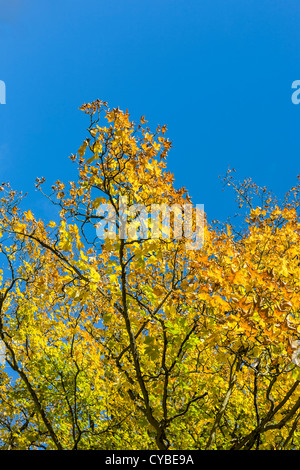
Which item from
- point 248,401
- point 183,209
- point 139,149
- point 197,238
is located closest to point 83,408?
point 248,401

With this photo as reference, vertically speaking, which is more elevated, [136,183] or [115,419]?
[136,183]

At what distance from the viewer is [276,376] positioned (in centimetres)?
379

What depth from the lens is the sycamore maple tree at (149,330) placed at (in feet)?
11.3

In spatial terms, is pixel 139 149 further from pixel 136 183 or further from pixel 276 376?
pixel 276 376

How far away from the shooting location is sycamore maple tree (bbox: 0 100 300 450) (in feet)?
11.3

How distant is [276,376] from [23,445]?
508cm

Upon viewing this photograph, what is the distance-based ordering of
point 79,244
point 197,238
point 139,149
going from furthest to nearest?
point 197,238
point 139,149
point 79,244

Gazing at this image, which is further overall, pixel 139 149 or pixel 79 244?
pixel 139 149

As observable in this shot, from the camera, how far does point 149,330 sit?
15.8 feet

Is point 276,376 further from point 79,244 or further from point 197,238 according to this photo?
point 79,244
